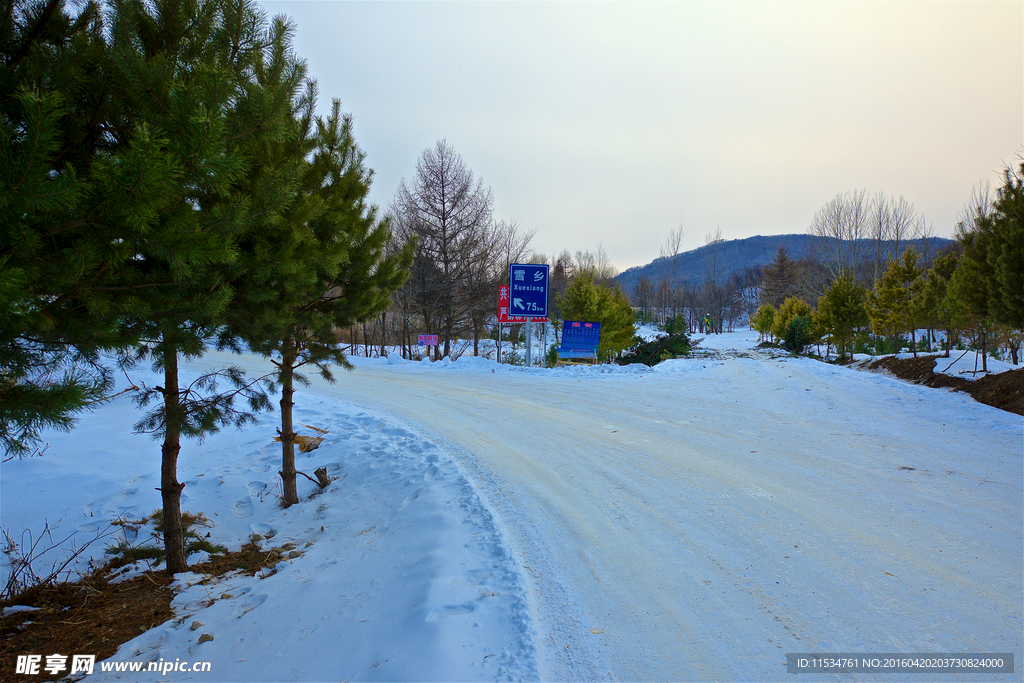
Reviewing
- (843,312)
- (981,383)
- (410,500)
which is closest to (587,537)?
(410,500)

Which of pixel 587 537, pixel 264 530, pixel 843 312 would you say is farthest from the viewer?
pixel 843 312

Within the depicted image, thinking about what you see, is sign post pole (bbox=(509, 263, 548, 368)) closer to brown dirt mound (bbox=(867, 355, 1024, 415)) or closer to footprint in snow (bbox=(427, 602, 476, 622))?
brown dirt mound (bbox=(867, 355, 1024, 415))

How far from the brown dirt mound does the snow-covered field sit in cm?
92

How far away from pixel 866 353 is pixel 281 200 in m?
26.6

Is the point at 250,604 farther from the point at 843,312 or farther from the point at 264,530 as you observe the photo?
the point at 843,312

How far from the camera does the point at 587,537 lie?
3.90m

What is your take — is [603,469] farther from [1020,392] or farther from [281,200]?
[1020,392]

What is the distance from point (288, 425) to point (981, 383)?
44.5ft

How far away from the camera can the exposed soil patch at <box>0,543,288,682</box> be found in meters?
3.04

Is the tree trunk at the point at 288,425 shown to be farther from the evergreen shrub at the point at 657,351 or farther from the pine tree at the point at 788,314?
the pine tree at the point at 788,314

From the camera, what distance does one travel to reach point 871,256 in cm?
4503

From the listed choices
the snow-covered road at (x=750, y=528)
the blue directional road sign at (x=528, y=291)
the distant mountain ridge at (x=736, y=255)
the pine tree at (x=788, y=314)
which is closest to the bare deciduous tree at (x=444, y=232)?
the blue directional road sign at (x=528, y=291)

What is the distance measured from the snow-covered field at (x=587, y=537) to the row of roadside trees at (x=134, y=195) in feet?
5.84

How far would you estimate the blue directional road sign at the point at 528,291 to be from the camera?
16500 mm
